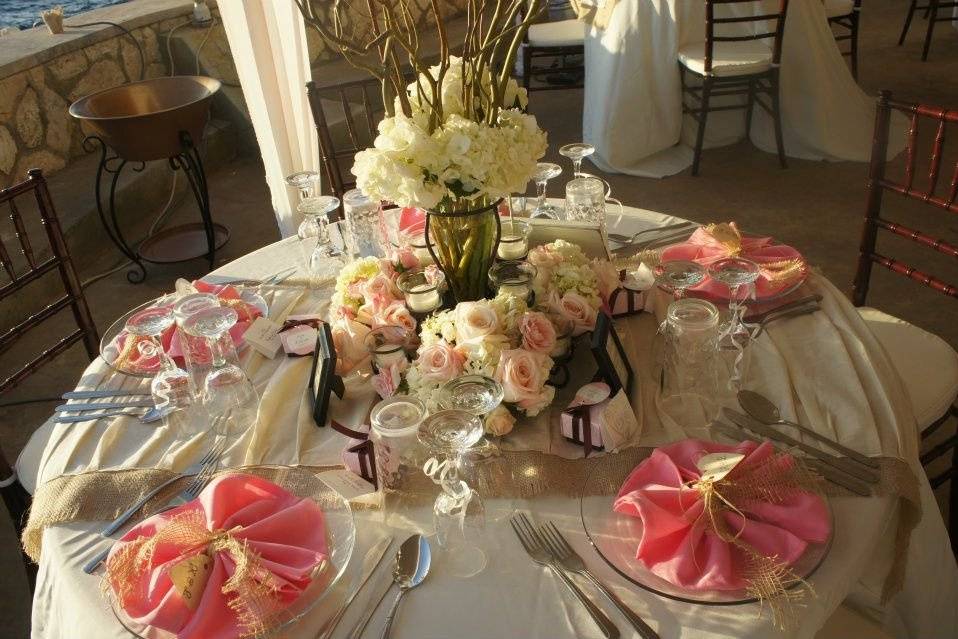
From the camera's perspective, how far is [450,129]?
112cm

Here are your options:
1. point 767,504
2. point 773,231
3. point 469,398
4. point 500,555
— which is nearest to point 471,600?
point 500,555

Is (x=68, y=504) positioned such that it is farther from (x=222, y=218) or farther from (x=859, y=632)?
Result: (x=222, y=218)

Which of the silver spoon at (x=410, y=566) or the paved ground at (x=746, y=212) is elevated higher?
the silver spoon at (x=410, y=566)

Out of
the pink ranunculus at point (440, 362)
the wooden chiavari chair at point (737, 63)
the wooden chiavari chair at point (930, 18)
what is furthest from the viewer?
the wooden chiavari chair at point (930, 18)

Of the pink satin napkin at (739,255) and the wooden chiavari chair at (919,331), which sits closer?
the pink satin napkin at (739,255)

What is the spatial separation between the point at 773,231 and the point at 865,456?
259 centimetres

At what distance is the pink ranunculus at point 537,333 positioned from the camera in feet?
3.81

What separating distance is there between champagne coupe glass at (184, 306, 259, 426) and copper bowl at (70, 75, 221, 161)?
1835 mm

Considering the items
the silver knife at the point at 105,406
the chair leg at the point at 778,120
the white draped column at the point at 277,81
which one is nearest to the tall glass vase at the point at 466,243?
the silver knife at the point at 105,406

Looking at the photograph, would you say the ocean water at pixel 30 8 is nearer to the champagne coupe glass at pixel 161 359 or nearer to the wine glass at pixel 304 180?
the wine glass at pixel 304 180

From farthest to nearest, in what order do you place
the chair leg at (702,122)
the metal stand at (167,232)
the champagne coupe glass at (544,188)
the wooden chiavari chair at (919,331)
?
the chair leg at (702,122), the metal stand at (167,232), the champagne coupe glass at (544,188), the wooden chiavari chair at (919,331)

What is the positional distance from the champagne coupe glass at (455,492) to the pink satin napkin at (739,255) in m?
0.65

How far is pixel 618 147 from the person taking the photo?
159 inches

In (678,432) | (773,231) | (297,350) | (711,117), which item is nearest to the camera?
(678,432)
